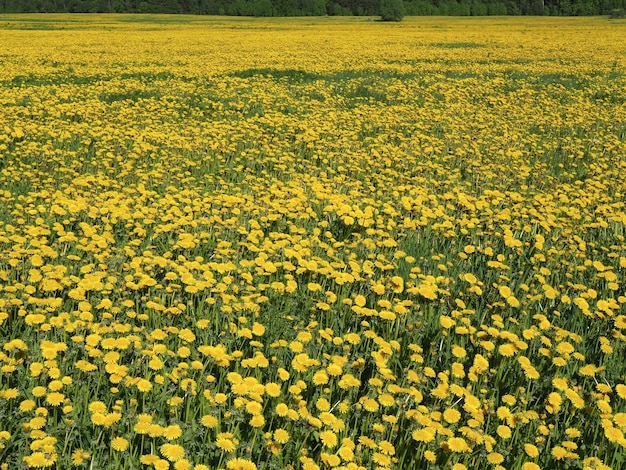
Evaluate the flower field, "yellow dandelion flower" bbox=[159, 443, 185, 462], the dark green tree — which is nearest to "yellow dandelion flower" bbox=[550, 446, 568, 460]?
the flower field

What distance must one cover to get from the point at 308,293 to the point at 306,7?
281 feet

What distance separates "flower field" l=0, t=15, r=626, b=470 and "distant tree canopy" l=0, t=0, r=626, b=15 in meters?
76.7

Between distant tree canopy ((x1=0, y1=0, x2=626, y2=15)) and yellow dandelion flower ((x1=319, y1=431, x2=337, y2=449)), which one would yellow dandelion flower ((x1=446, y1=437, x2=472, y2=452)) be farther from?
distant tree canopy ((x1=0, y1=0, x2=626, y2=15))

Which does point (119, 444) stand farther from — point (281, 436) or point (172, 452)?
point (281, 436)

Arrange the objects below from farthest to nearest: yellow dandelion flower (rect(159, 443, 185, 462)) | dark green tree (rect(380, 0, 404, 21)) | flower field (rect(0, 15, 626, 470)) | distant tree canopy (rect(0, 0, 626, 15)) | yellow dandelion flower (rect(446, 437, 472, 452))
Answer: distant tree canopy (rect(0, 0, 626, 15))
dark green tree (rect(380, 0, 404, 21))
flower field (rect(0, 15, 626, 470))
yellow dandelion flower (rect(446, 437, 472, 452))
yellow dandelion flower (rect(159, 443, 185, 462))

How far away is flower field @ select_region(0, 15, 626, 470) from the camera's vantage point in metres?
2.60

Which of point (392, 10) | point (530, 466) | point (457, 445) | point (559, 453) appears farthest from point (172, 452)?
point (392, 10)

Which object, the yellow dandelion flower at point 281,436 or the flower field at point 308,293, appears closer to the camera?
the yellow dandelion flower at point 281,436

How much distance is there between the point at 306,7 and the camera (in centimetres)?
8250

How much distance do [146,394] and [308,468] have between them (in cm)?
106

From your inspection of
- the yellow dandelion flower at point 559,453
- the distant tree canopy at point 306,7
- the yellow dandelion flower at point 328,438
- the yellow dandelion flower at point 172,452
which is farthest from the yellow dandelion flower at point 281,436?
the distant tree canopy at point 306,7

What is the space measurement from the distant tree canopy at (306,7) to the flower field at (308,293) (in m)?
76.7

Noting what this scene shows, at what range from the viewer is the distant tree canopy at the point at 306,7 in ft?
265

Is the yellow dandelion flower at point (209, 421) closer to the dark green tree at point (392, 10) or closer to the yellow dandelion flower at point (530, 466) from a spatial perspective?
the yellow dandelion flower at point (530, 466)
